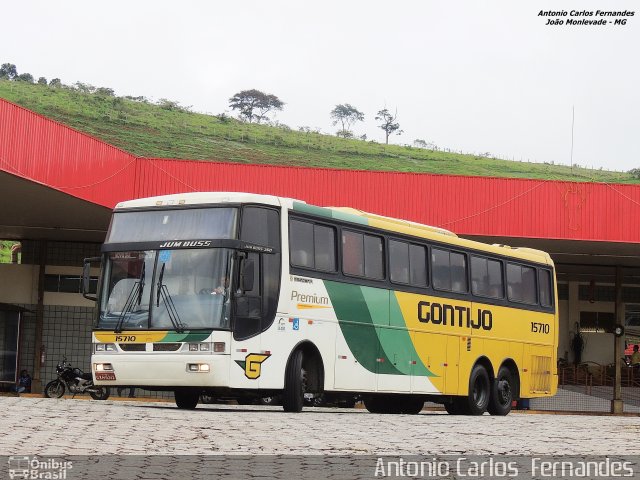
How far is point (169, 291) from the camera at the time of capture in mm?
16891

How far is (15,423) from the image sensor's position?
459 inches

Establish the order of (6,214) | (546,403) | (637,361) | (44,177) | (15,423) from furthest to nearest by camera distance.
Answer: (637,361) → (546,403) → (6,214) → (44,177) → (15,423)

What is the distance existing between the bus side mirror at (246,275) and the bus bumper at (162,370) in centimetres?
102

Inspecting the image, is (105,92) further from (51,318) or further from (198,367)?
(198,367)

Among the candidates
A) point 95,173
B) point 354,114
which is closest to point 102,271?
point 95,173

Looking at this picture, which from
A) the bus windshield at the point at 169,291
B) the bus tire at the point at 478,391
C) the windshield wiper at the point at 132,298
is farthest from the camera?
the bus tire at the point at 478,391

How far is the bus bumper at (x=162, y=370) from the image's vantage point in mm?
16438

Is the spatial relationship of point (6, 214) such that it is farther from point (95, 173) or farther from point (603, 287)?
point (603, 287)

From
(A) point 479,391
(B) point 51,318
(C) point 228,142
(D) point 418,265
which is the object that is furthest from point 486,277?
(C) point 228,142

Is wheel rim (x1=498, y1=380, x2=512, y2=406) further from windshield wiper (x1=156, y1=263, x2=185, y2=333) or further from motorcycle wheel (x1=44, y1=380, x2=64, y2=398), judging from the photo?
motorcycle wheel (x1=44, y1=380, x2=64, y2=398)

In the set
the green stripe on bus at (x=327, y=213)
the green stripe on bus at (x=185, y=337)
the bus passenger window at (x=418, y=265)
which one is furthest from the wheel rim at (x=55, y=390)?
the green stripe on bus at (x=185, y=337)

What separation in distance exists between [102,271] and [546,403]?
21.6m

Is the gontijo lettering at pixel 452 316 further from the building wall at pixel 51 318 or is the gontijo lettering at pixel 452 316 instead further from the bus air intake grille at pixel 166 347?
the building wall at pixel 51 318

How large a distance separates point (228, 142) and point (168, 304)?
9490cm
